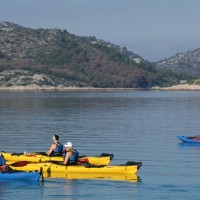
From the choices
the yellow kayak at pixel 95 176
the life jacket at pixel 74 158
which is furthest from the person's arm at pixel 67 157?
the yellow kayak at pixel 95 176

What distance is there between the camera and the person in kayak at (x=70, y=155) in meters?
40.6

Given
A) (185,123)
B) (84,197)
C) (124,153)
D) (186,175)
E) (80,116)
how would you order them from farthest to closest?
1. (80,116)
2. (185,123)
3. (124,153)
4. (186,175)
5. (84,197)

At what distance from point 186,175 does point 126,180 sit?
435 centimetres

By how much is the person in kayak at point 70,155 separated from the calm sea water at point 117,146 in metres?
1.41

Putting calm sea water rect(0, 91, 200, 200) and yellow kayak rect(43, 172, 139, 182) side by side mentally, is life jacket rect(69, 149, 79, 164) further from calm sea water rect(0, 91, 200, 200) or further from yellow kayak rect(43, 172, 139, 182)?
calm sea water rect(0, 91, 200, 200)

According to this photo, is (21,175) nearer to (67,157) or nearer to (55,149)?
(67,157)

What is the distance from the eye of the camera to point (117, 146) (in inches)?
2293

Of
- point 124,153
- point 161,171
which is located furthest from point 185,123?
point 161,171

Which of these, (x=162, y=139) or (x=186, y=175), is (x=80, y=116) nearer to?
(x=162, y=139)

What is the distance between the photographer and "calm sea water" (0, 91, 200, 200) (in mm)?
37191

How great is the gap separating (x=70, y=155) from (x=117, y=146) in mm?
17708

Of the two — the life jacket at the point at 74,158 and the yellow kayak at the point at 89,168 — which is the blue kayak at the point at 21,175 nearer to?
the yellow kayak at the point at 89,168

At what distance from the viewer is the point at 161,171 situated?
44312 millimetres

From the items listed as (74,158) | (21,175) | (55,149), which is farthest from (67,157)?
(55,149)
